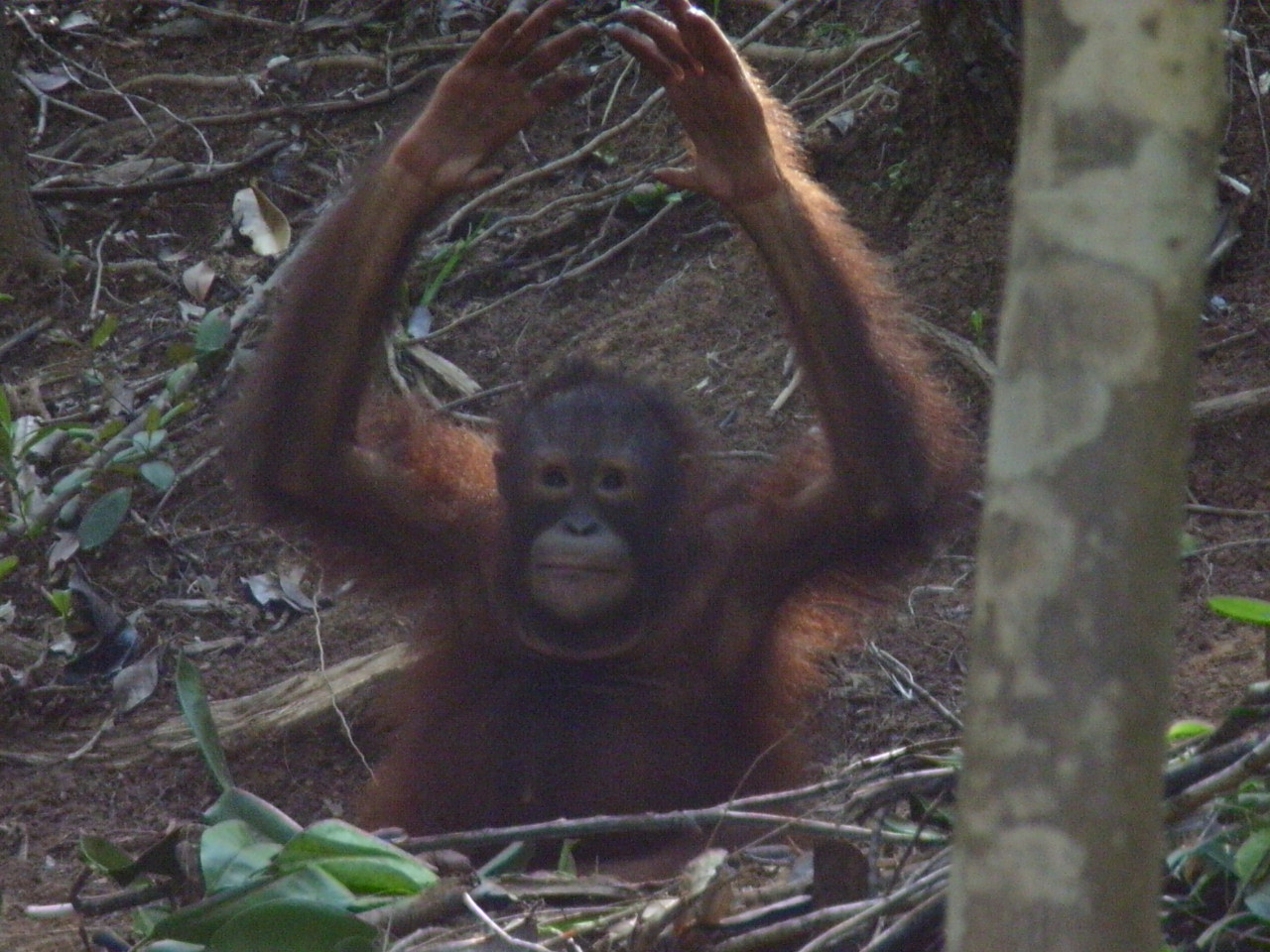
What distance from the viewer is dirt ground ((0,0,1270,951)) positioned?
468 cm

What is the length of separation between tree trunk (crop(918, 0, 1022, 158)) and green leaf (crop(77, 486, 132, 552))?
9.06 feet

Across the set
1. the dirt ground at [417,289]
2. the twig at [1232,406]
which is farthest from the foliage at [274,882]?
the twig at [1232,406]

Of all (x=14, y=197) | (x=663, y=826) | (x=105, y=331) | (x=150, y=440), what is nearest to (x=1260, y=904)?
(x=663, y=826)

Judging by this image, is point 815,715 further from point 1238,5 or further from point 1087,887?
point 1087,887

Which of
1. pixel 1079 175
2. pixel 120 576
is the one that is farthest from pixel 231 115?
pixel 1079 175

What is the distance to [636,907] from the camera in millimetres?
2723

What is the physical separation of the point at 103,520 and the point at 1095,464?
445 cm

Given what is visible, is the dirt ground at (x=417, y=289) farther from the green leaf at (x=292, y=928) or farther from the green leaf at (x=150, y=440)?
the green leaf at (x=292, y=928)

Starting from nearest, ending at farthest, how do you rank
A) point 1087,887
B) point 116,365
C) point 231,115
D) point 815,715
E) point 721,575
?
point 1087,887, point 721,575, point 815,715, point 116,365, point 231,115

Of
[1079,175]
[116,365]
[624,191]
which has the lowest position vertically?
[116,365]

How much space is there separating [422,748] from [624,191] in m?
2.74

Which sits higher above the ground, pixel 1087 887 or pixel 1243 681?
pixel 1087 887

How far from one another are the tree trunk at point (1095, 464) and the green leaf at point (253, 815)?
6.43ft

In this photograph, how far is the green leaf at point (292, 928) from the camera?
104 inches
